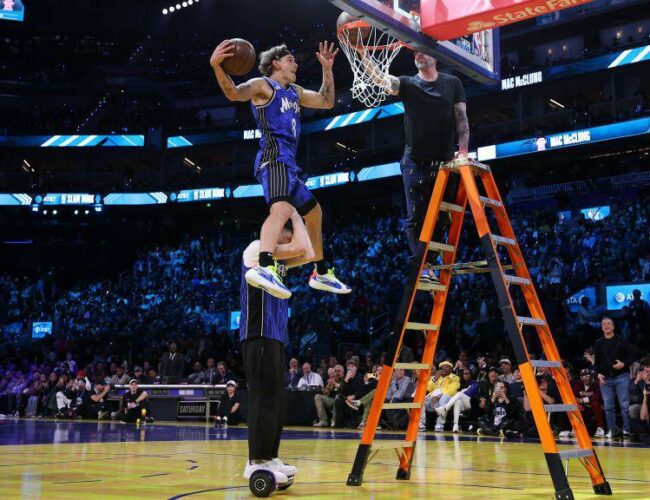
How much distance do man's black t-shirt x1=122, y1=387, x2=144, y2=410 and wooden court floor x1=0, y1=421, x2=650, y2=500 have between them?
712 centimetres

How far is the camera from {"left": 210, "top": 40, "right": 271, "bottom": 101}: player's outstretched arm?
15.3 feet

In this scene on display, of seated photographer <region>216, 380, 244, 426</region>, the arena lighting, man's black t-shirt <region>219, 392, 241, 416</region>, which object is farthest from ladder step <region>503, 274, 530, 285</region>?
the arena lighting

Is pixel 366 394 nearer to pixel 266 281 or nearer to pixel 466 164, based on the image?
pixel 466 164

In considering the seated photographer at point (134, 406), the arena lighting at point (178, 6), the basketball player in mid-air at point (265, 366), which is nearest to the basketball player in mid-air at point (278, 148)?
the basketball player in mid-air at point (265, 366)

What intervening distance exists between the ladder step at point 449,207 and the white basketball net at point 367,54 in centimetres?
119

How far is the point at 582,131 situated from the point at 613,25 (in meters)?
7.55

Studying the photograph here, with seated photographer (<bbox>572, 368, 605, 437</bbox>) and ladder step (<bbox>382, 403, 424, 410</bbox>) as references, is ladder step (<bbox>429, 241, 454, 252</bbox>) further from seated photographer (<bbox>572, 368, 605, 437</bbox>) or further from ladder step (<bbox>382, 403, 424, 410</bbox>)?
seated photographer (<bbox>572, 368, 605, 437</bbox>)

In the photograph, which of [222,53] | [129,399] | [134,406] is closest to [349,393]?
[134,406]

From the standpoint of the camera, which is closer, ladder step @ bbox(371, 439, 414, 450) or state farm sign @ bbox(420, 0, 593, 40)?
ladder step @ bbox(371, 439, 414, 450)

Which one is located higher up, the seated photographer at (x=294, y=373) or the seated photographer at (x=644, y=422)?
the seated photographer at (x=294, y=373)

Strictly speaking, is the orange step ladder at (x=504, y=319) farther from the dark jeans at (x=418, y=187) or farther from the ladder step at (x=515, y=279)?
the dark jeans at (x=418, y=187)

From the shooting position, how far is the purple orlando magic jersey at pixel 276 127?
200 inches

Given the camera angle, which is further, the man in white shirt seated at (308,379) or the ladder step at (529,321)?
the man in white shirt seated at (308,379)

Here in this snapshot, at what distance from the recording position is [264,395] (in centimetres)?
470
